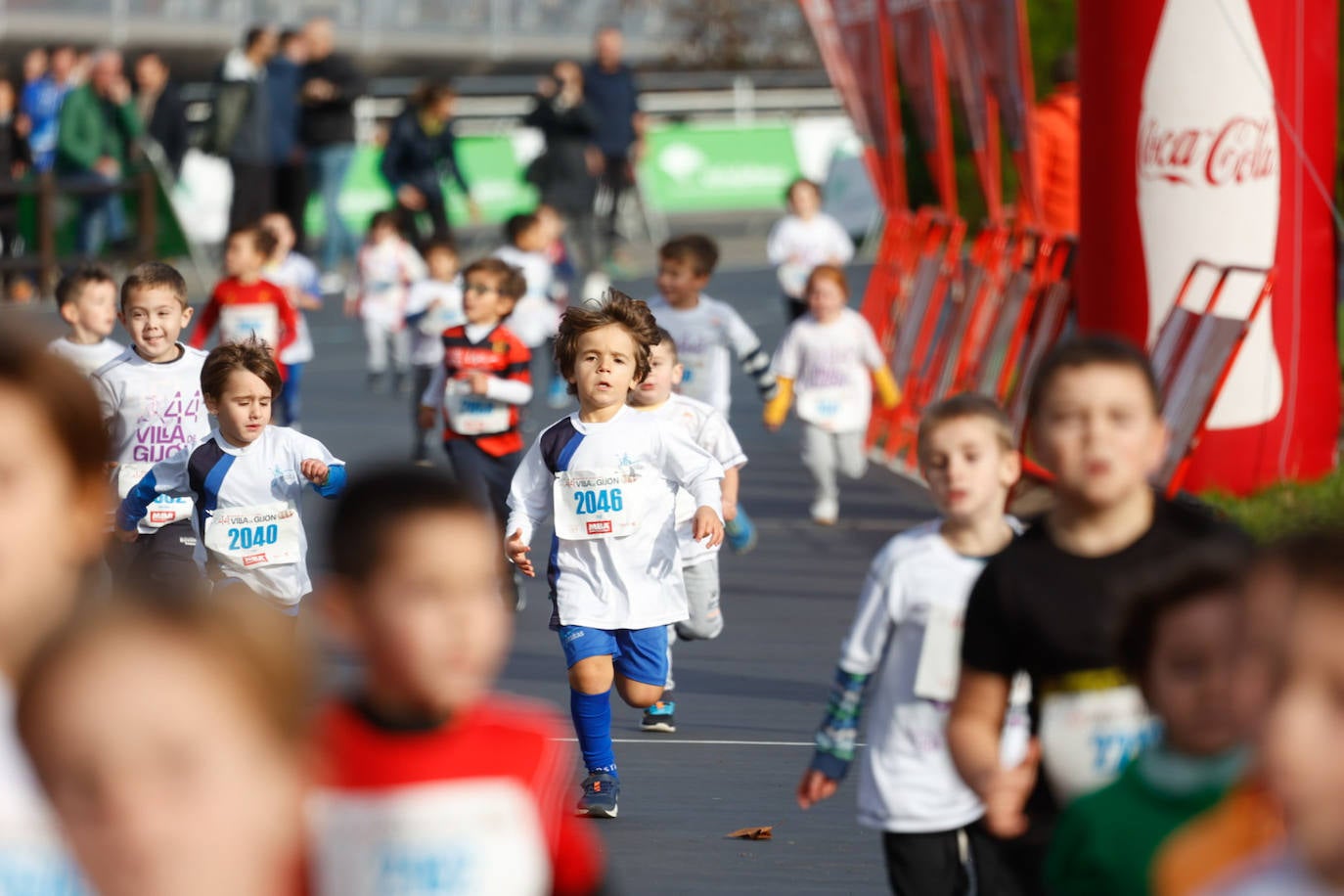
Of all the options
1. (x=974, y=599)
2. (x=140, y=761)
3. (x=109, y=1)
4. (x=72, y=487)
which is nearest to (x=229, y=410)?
(x=974, y=599)

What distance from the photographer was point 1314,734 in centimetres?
222

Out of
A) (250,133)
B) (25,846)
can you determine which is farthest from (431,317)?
(25,846)

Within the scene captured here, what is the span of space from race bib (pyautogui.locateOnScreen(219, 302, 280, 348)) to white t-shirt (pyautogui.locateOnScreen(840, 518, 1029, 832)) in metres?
9.16

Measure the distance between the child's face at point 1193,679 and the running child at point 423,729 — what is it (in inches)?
32.5

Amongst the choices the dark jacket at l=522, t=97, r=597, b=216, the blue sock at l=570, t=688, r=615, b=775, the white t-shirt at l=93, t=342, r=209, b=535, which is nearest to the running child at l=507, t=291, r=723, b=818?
the blue sock at l=570, t=688, r=615, b=775

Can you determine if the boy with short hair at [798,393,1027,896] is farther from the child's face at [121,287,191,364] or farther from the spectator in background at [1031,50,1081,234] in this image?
the spectator in background at [1031,50,1081,234]

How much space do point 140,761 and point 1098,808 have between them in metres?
1.53

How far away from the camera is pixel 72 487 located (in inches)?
120

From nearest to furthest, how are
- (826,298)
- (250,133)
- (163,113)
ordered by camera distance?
(826,298) → (250,133) → (163,113)

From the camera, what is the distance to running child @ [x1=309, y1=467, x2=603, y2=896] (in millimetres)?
2891

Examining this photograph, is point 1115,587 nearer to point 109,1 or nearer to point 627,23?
point 109,1

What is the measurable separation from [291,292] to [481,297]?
556 centimetres

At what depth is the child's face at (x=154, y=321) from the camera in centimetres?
867

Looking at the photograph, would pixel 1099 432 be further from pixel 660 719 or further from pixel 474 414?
pixel 474 414
